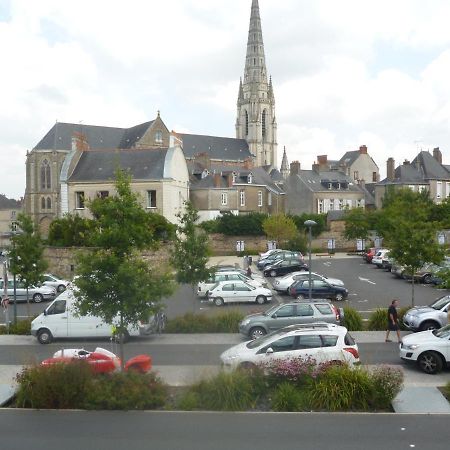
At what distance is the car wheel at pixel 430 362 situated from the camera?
46.5ft

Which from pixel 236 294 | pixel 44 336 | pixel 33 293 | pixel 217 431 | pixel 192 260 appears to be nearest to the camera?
pixel 217 431

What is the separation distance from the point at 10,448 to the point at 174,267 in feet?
47.7

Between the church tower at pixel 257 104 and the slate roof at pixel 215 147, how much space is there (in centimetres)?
1893

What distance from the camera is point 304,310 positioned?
61.1ft

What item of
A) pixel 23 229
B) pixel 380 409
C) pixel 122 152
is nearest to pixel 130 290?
pixel 380 409

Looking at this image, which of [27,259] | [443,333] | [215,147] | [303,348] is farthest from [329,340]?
[215,147]

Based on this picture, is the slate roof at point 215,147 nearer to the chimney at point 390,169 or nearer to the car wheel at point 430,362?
the chimney at point 390,169

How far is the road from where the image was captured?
372 inches

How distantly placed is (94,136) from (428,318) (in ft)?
221

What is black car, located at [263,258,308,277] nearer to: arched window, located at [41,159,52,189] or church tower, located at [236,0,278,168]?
arched window, located at [41,159,52,189]

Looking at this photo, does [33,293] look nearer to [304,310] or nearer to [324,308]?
[304,310]

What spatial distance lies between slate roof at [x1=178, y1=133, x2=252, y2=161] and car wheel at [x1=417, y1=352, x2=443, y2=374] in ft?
277

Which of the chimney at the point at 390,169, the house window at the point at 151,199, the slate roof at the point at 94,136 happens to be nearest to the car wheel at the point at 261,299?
the house window at the point at 151,199

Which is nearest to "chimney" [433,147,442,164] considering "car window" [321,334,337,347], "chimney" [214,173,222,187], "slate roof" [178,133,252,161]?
"chimney" [214,173,222,187]
